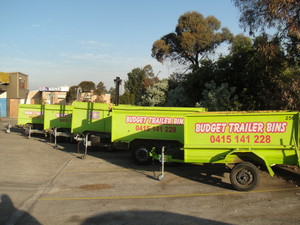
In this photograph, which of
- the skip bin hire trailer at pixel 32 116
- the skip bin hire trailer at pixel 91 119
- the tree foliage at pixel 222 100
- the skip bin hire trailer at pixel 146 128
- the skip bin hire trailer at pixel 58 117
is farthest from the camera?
the skip bin hire trailer at pixel 32 116

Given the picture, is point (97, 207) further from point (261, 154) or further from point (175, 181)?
point (261, 154)

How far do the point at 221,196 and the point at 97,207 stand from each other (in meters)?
3.20

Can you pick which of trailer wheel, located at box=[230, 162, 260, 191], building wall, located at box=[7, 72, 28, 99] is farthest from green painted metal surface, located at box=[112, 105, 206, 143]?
building wall, located at box=[7, 72, 28, 99]

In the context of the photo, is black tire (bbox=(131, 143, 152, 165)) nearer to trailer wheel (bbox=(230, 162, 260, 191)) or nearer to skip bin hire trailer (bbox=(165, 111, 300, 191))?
skip bin hire trailer (bbox=(165, 111, 300, 191))

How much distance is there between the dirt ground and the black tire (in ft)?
0.95

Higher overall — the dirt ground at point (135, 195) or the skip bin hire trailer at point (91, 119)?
the skip bin hire trailer at point (91, 119)

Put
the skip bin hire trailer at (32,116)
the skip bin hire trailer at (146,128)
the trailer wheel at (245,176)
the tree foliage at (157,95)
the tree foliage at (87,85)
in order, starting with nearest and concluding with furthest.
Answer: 1. the trailer wheel at (245,176)
2. the skip bin hire trailer at (146,128)
3. the skip bin hire trailer at (32,116)
4. the tree foliage at (157,95)
5. the tree foliage at (87,85)

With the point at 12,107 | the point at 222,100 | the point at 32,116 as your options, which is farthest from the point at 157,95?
the point at 12,107

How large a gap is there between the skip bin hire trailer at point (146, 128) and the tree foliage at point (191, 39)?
751 inches

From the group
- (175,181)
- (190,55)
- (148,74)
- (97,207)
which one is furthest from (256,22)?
(148,74)

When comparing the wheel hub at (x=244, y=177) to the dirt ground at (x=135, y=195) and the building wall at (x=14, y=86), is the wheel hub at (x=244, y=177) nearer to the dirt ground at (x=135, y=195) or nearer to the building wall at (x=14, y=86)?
the dirt ground at (x=135, y=195)

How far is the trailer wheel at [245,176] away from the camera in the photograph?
25.9 feet

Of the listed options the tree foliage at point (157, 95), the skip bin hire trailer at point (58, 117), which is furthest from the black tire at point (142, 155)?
the tree foliage at point (157, 95)

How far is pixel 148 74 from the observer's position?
232ft
